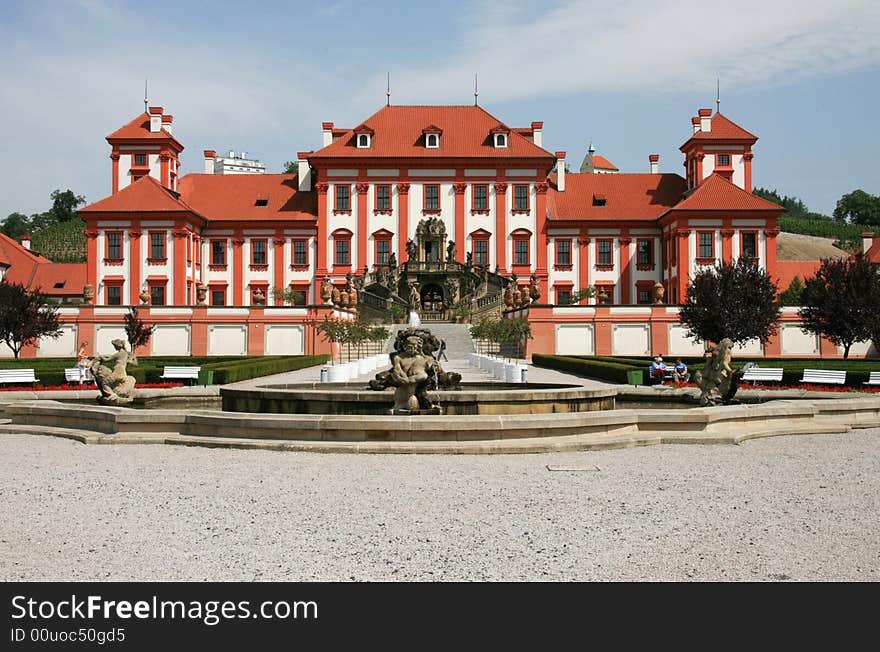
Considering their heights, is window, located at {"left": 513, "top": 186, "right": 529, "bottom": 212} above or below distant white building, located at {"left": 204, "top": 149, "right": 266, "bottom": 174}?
below

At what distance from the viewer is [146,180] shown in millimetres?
52094

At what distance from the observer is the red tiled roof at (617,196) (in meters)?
53.9

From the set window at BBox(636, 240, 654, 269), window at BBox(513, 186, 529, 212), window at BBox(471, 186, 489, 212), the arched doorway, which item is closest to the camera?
the arched doorway

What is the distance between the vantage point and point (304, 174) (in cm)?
5678

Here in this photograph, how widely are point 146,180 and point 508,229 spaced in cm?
2320

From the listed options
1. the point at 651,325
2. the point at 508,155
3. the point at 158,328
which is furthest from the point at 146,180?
the point at 651,325

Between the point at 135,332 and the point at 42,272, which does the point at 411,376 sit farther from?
the point at 42,272

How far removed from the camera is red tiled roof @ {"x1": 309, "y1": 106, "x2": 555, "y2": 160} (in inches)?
2030

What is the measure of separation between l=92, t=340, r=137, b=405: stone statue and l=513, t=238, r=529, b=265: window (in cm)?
3926

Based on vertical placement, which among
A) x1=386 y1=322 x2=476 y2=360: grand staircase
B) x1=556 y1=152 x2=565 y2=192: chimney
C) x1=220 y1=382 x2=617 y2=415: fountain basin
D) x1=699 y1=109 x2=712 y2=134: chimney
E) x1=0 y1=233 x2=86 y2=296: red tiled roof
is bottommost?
x1=220 y1=382 x2=617 y2=415: fountain basin

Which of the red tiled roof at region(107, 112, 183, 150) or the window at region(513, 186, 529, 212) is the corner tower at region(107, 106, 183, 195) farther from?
the window at region(513, 186, 529, 212)

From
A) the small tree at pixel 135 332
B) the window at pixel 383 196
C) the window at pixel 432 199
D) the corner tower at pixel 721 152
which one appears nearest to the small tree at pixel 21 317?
the small tree at pixel 135 332

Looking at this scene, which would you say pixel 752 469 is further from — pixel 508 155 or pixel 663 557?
pixel 508 155

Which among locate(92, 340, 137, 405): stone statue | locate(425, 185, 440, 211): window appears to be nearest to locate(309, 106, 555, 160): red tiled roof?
locate(425, 185, 440, 211): window
